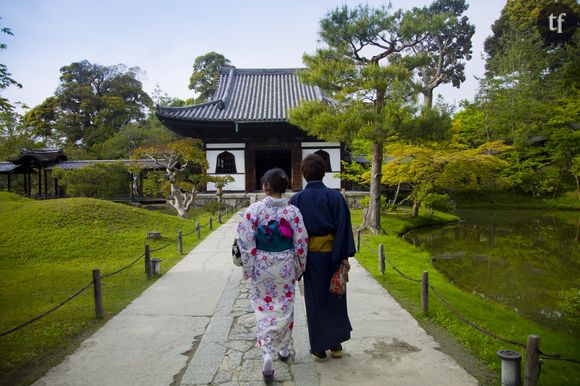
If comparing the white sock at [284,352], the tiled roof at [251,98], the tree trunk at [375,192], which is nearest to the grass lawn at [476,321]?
the white sock at [284,352]

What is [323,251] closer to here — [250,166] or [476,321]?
[476,321]

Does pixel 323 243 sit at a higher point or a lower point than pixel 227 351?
higher

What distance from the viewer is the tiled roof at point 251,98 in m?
19.5

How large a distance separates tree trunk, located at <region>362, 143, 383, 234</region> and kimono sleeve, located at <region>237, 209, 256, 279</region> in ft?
31.3

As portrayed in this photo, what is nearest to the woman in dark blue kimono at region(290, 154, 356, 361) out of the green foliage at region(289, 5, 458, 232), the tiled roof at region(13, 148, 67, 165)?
the green foliage at region(289, 5, 458, 232)

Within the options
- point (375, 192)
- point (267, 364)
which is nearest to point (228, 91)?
point (375, 192)

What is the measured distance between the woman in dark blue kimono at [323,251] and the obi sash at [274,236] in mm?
254

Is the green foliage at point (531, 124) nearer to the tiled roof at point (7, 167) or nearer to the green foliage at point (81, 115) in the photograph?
the tiled roof at point (7, 167)

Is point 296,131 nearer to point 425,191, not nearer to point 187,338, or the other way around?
point 425,191

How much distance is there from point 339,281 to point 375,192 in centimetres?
943

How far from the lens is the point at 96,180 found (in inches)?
749

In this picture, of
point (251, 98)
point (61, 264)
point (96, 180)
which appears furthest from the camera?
point (251, 98)

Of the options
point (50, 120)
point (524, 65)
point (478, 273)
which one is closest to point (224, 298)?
point (478, 273)

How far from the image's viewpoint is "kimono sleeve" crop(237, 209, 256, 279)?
3473mm
